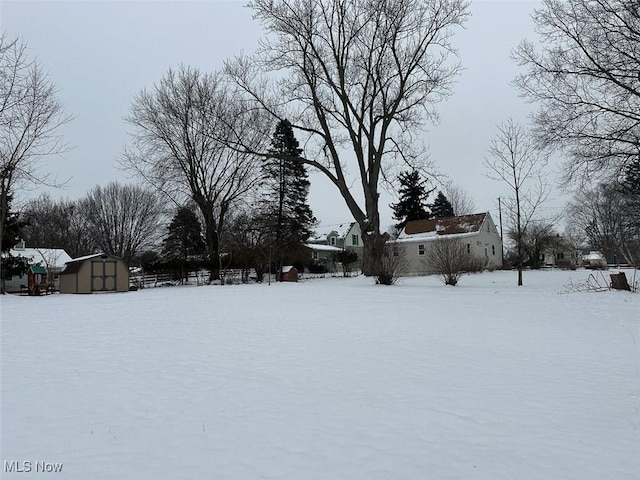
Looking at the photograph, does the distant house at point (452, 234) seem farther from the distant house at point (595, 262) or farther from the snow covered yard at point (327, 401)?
the snow covered yard at point (327, 401)

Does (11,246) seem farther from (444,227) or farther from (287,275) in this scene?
(444,227)

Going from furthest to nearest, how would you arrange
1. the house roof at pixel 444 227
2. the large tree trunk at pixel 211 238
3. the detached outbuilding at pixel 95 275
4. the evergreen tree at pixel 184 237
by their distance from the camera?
1. the house roof at pixel 444 227
2. the evergreen tree at pixel 184 237
3. the large tree trunk at pixel 211 238
4. the detached outbuilding at pixel 95 275

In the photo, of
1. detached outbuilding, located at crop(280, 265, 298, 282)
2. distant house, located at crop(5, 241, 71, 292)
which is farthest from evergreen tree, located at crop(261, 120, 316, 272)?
distant house, located at crop(5, 241, 71, 292)

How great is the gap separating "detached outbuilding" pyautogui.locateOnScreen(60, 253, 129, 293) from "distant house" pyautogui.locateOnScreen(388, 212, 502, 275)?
77.0ft

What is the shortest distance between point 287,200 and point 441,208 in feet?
86.9

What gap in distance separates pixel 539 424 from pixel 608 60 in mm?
17120

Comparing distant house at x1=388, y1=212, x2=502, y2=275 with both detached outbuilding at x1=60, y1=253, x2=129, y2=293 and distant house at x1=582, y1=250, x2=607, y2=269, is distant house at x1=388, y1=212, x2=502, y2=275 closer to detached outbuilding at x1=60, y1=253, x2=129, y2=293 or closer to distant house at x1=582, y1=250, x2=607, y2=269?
distant house at x1=582, y1=250, x2=607, y2=269

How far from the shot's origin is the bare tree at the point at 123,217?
50.2 meters

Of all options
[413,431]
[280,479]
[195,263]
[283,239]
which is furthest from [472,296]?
[195,263]

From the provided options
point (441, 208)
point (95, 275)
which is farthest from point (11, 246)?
point (441, 208)

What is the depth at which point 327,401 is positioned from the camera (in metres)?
4.52

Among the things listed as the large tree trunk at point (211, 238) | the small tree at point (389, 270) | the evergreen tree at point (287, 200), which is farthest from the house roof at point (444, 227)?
the small tree at point (389, 270)

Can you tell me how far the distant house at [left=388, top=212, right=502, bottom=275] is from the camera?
38719 mm

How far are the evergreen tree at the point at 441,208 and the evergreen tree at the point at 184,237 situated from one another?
99.7 ft
